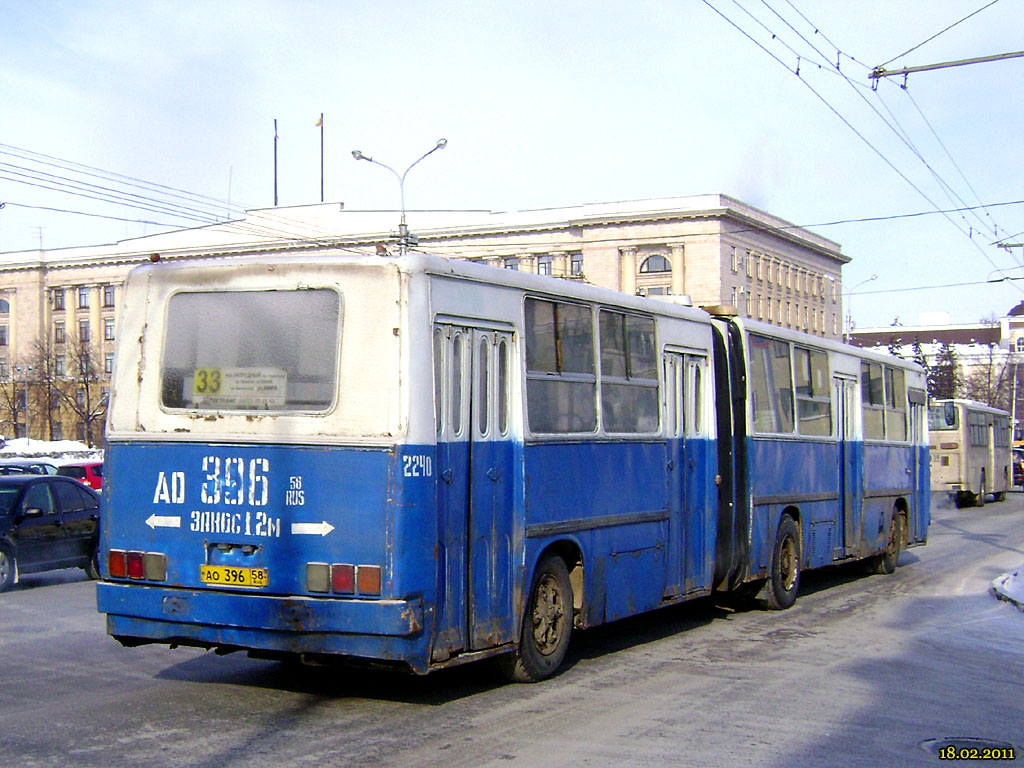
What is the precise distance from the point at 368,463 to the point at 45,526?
33.0 feet

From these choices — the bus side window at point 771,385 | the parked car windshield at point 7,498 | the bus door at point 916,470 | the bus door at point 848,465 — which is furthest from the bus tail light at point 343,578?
the bus door at point 916,470

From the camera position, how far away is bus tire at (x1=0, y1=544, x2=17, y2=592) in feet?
51.5

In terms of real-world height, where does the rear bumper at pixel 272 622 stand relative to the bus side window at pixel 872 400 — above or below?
below

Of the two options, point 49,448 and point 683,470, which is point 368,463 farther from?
point 49,448

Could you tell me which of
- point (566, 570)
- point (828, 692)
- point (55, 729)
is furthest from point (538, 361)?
point (55, 729)

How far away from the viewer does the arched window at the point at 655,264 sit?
80.9 meters

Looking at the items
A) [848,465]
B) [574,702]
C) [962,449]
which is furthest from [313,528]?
[962,449]

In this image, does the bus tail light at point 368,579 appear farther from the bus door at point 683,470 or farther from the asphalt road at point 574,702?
the bus door at point 683,470

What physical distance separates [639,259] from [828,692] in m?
73.6

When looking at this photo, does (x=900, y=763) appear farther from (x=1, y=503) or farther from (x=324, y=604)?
(x=1, y=503)

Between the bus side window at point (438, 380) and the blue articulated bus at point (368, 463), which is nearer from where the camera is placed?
the blue articulated bus at point (368, 463)

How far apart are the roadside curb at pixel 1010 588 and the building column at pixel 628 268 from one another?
211 ft

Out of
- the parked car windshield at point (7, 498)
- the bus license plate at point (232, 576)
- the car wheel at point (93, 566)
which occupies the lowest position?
the car wheel at point (93, 566)

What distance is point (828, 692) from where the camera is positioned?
9.14m
